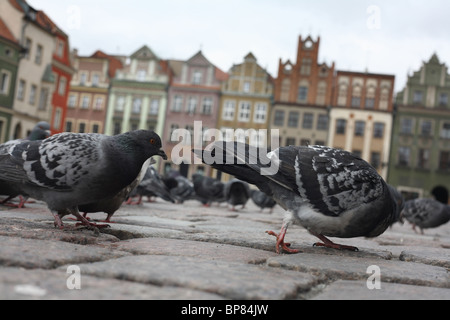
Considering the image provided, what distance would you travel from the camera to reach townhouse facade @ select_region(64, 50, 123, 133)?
40.4 m

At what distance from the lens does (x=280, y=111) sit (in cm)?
3756

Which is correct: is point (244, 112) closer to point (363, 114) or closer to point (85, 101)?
point (363, 114)

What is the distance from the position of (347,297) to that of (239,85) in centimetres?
3677

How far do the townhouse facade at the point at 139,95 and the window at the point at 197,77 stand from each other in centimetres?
205

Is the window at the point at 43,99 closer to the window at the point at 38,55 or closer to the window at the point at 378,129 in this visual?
the window at the point at 38,55

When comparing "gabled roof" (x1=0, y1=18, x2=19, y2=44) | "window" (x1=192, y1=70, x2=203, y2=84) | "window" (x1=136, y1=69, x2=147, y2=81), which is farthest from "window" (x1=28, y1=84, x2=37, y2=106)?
"window" (x1=192, y1=70, x2=203, y2=84)

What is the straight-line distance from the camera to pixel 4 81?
28125mm

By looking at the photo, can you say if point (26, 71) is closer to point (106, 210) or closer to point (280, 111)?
point (280, 111)

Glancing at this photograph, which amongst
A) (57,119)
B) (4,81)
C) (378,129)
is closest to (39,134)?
(4,81)

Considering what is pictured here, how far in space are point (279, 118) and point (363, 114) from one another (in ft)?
19.1

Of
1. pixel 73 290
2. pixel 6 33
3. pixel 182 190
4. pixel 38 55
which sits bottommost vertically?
pixel 73 290

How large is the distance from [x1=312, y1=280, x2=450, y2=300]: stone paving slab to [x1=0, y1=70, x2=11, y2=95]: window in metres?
28.6

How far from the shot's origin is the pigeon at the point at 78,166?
3068 millimetres

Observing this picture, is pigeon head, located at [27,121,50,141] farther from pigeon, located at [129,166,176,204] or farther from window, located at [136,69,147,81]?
window, located at [136,69,147,81]
